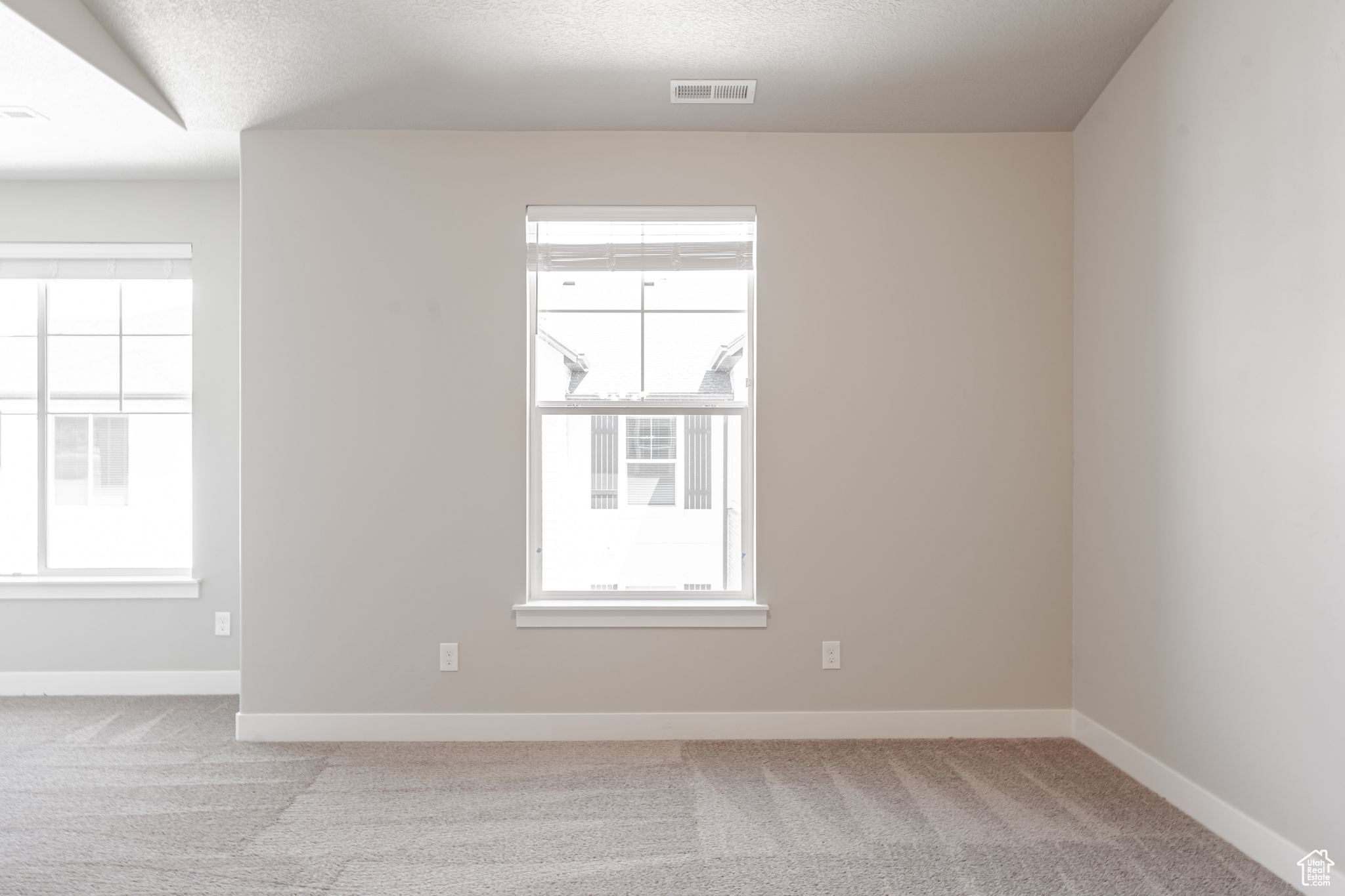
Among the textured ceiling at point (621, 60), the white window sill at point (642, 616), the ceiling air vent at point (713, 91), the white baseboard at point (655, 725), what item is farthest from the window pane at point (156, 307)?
the ceiling air vent at point (713, 91)

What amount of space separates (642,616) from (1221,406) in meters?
2.25

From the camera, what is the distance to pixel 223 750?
3.27 metres

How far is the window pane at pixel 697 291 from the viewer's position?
353cm

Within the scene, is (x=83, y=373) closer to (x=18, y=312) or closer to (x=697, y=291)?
(x=18, y=312)

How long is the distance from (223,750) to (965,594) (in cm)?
316

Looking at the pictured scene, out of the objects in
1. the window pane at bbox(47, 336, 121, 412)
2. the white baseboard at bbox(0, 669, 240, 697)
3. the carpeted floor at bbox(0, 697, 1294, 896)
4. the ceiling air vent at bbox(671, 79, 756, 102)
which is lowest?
the carpeted floor at bbox(0, 697, 1294, 896)

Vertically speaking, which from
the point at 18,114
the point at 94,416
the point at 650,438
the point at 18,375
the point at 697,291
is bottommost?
the point at 650,438

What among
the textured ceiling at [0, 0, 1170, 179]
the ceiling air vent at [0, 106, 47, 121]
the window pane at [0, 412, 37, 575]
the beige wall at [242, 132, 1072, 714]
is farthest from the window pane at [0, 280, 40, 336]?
the beige wall at [242, 132, 1072, 714]

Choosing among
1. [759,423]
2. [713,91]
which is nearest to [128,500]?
[759,423]

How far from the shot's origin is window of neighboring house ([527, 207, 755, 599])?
351 centimetres

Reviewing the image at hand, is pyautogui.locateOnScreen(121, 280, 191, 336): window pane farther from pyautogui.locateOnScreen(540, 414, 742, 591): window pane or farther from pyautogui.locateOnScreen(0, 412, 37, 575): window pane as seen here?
pyautogui.locateOnScreen(540, 414, 742, 591): window pane

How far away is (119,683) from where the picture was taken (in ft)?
13.3

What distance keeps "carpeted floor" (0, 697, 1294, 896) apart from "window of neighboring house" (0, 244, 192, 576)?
1043 mm

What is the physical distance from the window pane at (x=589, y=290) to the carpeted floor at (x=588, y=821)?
1890 millimetres
